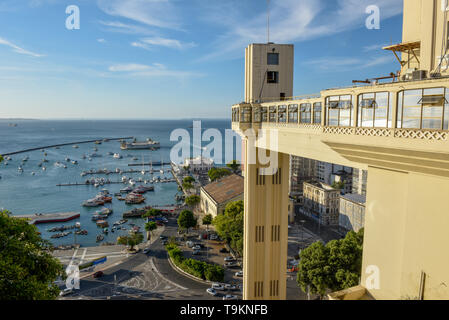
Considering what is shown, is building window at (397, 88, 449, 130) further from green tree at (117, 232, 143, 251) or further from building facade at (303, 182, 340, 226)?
building facade at (303, 182, 340, 226)

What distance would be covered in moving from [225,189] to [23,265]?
40.4 m

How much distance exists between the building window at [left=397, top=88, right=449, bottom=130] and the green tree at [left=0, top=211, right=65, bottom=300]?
974 centimetres

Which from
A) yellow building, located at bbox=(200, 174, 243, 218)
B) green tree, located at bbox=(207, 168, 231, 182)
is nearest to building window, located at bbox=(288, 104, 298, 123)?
yellow building, located at bbox=(200, 174, 243, 218)

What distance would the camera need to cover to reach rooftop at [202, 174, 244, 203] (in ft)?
153

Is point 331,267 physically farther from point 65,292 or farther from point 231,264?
point 65,292

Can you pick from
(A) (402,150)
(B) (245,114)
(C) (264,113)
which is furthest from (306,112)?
(B) (245,114)

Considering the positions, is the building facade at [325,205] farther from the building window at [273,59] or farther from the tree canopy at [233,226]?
the building window at [273,59]

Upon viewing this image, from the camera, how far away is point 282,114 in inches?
444

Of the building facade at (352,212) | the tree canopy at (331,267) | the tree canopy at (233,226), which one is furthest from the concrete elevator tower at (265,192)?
the building facade at (352,212)

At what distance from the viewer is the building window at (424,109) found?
486 cm

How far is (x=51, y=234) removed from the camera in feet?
147

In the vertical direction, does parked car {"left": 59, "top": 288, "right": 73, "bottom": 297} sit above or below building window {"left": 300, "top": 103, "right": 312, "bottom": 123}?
below

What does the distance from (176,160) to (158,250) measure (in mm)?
77256
